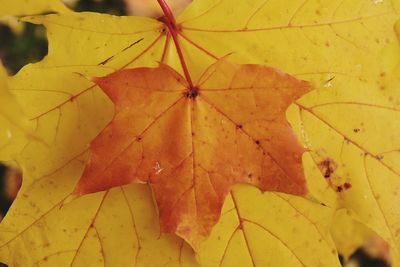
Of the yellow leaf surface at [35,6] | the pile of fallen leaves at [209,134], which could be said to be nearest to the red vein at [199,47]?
the pile of fallen leaves at [209,134]

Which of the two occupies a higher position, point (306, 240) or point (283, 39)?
point (283, 39)

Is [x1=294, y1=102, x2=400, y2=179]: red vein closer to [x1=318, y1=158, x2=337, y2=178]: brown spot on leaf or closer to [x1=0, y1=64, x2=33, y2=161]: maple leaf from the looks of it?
[x1=318, y1=158, x2=337, y2=178]: brown spot on leaf

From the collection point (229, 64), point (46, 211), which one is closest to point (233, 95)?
point (229, 64)

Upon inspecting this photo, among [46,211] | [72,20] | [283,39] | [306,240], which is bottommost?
[306,240]

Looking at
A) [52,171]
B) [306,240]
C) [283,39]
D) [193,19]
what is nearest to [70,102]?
[52,171]

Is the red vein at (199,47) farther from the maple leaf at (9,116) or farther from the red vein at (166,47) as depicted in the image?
the maple leaf at (9,116)

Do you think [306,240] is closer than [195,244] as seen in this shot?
No

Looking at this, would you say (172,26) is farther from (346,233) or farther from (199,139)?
(346,233)

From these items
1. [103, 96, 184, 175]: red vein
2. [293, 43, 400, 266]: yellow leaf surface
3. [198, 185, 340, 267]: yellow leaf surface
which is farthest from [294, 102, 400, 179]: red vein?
[103, 96, 184, 175]: red vein

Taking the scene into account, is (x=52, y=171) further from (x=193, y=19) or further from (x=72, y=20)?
(x=193, y=19)
